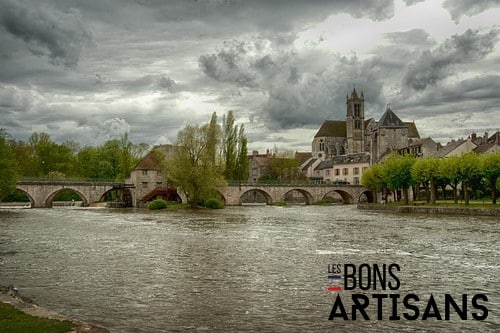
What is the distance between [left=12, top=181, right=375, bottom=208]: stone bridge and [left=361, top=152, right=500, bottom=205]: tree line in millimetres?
17442

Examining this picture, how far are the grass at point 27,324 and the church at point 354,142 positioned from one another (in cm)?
10220

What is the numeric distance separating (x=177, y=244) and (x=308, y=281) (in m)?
12.2

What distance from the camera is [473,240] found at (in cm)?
2997

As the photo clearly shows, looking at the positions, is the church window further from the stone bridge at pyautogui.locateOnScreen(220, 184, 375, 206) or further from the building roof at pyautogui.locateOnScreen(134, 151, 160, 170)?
the building roof at pyautogui.locateOnScreen(134, 151, 160, 170)

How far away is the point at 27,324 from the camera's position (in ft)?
34.3

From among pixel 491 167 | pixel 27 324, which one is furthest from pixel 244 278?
pixel 491 167

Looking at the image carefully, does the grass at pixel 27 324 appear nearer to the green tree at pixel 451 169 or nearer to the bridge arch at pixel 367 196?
the green tree at pixel 451 169


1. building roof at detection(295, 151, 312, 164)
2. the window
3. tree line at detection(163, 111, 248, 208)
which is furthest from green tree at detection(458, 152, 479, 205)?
building roof at detection(295, 151, 312, 164)

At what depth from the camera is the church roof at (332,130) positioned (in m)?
150

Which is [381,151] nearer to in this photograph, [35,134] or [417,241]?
[35,134]

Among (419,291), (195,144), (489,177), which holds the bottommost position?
(419,291)

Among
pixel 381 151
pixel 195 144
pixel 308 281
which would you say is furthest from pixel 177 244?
pixel 381 151

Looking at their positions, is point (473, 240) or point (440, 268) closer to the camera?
point (440, 268)

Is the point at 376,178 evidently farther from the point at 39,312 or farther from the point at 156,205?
the point at 39,312
